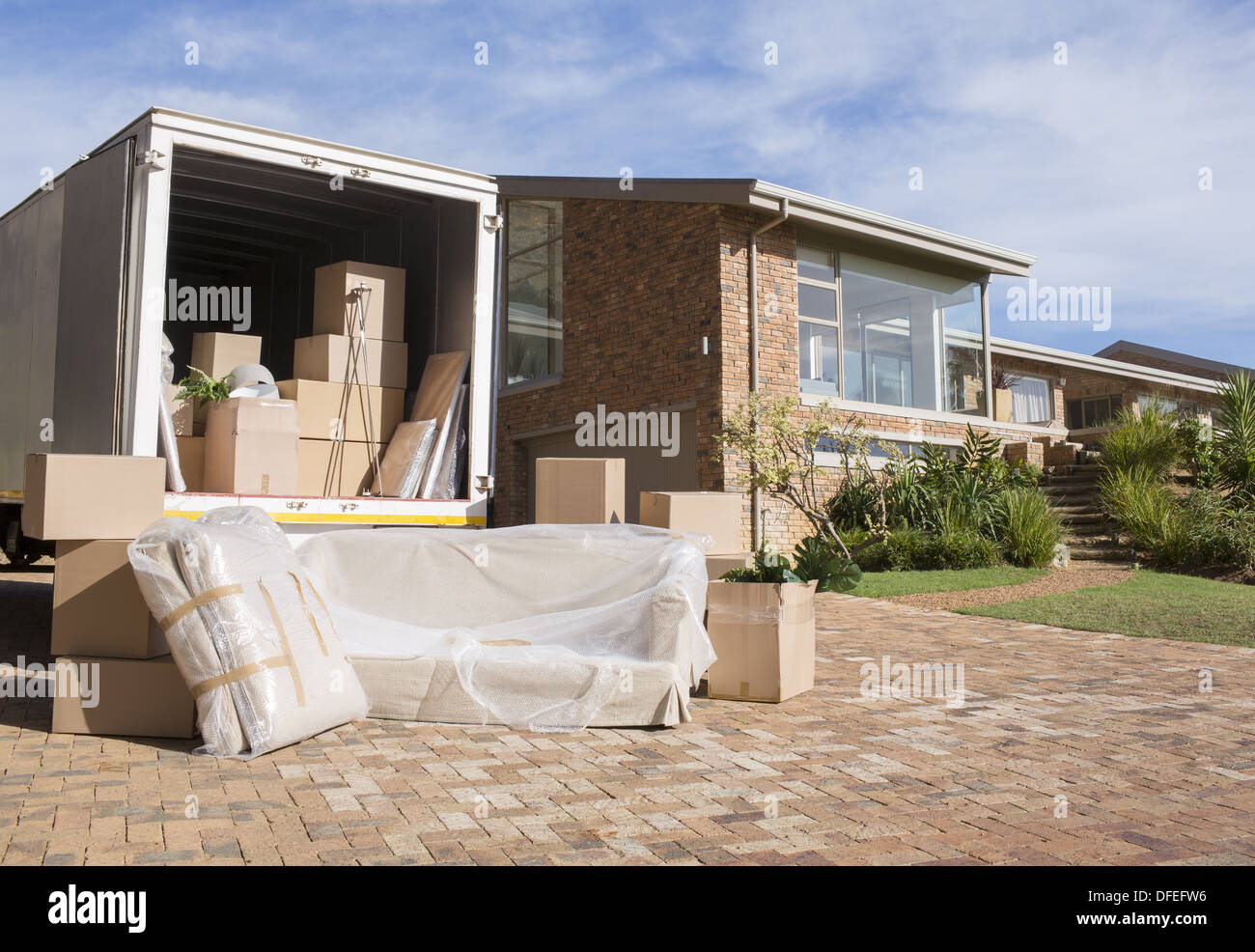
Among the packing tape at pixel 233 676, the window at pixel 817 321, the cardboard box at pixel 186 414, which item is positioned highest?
the window at pixel 817 321

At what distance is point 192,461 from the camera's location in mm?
6418

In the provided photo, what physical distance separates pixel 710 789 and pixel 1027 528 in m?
Answer: 9.64

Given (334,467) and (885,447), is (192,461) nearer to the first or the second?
(334,467)

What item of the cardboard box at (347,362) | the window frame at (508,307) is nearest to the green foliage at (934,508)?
the window frame at (508,307)

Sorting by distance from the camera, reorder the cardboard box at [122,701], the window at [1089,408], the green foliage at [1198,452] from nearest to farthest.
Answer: the cardboard box at [122,701]
the green foliage at [1198,452]
the window at [1089,408]

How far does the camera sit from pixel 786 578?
18.6 ft

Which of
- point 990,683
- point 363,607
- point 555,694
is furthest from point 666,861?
point 990,683

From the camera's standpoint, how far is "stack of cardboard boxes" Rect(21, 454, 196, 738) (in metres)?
4.69

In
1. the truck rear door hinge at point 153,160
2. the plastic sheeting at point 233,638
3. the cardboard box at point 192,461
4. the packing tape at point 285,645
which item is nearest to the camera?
the plastic sheeting at point 233,638

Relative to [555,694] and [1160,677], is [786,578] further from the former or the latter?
[1160,677]

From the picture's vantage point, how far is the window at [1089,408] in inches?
1034

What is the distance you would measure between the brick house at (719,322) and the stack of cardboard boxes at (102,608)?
22.2 ft

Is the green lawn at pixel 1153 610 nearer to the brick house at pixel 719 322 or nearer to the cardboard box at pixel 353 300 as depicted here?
the brick house at pixel 719 322

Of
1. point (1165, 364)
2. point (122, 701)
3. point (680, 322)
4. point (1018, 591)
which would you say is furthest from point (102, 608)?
point (1165, 364)
